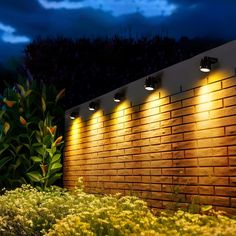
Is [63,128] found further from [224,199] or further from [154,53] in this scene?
[224,199]

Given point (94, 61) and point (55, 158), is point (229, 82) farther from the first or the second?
point (94, 61)

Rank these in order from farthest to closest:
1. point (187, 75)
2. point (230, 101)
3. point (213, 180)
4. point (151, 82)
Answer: point (151, 82) < point (187, 75) < point (213, 180) < point (230, 101)

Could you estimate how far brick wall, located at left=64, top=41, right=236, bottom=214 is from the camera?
527 cm

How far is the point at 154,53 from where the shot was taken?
13836 millimetres

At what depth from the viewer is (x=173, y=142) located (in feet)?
20.4

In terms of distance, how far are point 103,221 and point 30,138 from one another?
6650 millimetres

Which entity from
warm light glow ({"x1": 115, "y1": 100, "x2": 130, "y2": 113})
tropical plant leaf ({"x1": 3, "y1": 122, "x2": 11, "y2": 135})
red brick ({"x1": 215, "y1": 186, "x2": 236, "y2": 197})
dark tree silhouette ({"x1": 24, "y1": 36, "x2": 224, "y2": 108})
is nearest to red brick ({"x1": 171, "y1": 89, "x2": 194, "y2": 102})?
red brick ({"x1": 215, "y1": 186, "x2": 236, "y2": 197})

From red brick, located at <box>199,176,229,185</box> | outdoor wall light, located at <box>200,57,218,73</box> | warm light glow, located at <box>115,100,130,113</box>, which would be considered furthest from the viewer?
warm light glow, located at <box>115,100,130,113</box>

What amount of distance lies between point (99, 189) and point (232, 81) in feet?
13.0

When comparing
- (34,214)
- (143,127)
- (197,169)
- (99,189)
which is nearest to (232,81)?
(197,169)

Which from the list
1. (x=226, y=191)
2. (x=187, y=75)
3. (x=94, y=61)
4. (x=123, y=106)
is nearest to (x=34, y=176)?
(x=123, y=106)

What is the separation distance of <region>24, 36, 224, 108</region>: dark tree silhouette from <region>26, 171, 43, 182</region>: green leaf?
8.36 ft

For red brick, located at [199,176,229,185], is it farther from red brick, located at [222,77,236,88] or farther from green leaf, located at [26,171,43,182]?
green leaf, located at [26,171,43,182]

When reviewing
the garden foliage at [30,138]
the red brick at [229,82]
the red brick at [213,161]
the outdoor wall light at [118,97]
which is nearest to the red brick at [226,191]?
the red brick at [213,161]
